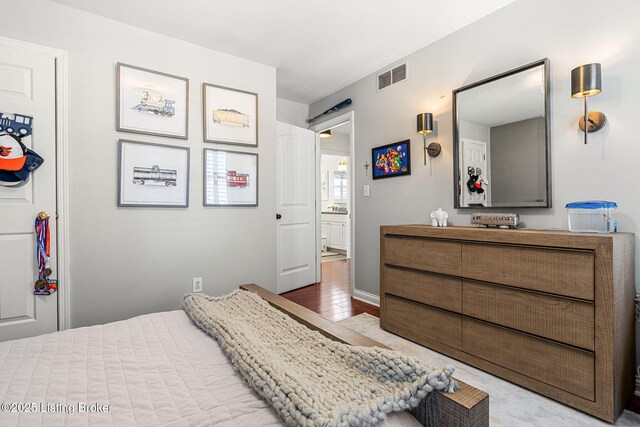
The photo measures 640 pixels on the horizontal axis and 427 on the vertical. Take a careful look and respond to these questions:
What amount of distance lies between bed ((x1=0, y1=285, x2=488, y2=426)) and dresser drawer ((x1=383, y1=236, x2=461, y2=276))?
1.29 metres

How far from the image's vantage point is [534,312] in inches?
69.4

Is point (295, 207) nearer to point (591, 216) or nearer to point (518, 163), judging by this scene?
point (518, 163)

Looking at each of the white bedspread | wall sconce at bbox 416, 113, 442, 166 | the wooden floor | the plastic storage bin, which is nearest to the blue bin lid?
the plastic storage bin

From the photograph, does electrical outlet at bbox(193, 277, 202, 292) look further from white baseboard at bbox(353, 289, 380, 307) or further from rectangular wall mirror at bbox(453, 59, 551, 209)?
rectangular wall mirror at bbox(453, 59, 551, 209)

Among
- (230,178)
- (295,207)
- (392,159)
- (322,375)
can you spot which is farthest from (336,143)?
(322,375)

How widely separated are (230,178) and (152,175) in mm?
689

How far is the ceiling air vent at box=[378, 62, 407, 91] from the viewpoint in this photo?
308 centimetres

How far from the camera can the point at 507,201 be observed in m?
2.28

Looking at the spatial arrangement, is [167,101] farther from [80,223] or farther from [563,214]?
[563,214]

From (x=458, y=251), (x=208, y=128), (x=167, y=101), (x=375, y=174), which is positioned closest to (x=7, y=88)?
(x=167, y=101)

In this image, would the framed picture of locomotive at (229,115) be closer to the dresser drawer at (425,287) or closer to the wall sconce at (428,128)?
the wall sconce at (428,128)

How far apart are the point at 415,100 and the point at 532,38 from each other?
100cm

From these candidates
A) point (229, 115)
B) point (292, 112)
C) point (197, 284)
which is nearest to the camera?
point (197, 284)

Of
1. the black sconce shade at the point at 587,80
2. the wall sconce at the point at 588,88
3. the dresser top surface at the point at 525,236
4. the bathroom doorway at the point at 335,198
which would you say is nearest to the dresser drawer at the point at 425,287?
the dresser top surface at the point at 525,236
